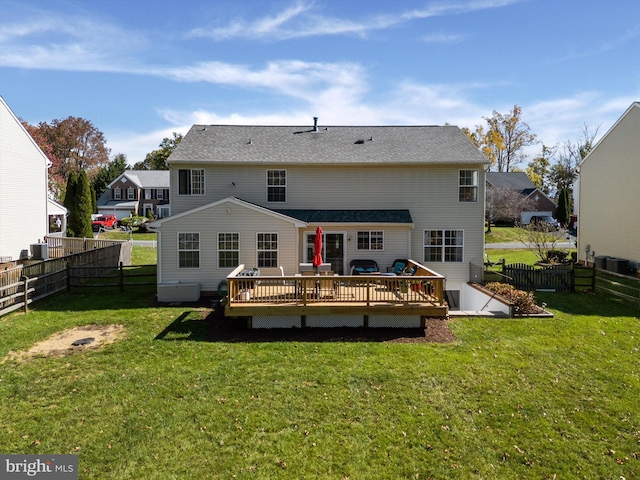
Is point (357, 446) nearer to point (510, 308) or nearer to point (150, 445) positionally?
point (150, 445)

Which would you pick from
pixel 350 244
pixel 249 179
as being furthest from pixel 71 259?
pixel 350 244

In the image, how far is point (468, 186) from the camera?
1625 centimetres

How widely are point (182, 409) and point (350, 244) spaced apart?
33.7 ft

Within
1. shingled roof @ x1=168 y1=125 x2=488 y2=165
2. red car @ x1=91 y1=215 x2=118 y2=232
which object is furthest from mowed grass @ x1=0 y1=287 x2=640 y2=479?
red car @ x1=91 y1=215 x2=118 y2=232

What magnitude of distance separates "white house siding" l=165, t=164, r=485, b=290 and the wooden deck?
590 cm

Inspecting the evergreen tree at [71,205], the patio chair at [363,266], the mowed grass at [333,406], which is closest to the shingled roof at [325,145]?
→ the patio chair at [363,266]

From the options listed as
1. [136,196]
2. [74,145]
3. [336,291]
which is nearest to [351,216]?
[336,291]

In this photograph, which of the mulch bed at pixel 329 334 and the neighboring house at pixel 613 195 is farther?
the neighboring house at pixel 613 195

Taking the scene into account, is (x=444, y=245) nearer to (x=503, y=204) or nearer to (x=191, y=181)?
(x=191, y=181)

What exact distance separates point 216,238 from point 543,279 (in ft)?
44.5

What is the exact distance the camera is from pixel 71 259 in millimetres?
16172

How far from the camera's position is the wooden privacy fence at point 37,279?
1184 cm

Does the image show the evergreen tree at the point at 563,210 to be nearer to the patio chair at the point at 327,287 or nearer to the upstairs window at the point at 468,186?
the upstairs window at the point at 468,186

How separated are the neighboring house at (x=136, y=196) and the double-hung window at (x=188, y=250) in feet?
131
